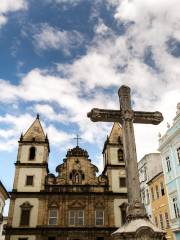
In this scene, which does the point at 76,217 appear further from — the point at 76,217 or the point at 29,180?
the point at 29,180

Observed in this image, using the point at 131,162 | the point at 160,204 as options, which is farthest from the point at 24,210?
the point at 131,162

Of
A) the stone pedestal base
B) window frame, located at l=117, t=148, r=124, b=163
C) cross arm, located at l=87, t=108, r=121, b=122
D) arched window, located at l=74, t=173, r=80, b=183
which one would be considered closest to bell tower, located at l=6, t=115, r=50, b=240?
arched window, located at l=74, t=173, r=80, b=183

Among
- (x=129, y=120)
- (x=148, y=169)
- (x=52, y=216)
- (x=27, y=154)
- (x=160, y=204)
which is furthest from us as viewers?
(x=27, y=154)

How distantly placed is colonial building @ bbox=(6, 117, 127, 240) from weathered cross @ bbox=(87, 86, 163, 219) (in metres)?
21.3

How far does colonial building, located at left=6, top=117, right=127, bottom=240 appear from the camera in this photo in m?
28.1

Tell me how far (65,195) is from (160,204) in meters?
10.4

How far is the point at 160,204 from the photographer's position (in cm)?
2667

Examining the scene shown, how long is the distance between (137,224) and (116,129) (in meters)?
28.4

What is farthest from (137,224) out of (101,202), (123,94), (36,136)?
(36,136)

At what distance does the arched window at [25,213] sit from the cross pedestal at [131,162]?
2197 cm

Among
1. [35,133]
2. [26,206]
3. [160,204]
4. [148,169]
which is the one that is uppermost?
[35,133]

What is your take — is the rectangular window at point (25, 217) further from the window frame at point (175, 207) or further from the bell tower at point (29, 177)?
the window frame at point (175, 207)

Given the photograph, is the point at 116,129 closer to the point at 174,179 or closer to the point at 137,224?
the point at 174,179

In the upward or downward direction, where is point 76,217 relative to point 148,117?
downward
